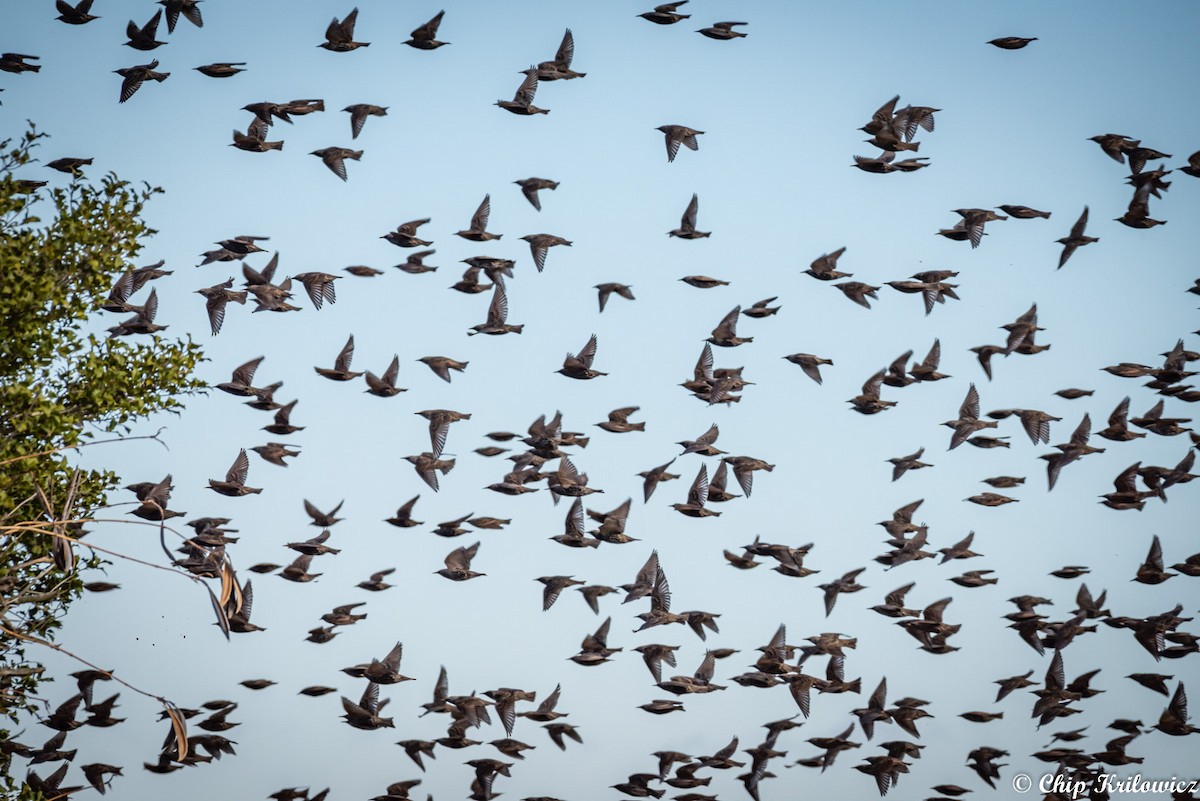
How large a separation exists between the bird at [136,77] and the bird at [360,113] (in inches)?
156

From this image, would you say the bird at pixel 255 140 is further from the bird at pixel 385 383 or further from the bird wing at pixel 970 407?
the bird wing at pixel 970 407

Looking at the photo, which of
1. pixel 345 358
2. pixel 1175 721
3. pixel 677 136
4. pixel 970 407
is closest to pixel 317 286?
pixel 345 358

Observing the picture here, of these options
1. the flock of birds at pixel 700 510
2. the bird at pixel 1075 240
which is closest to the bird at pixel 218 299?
the flock of birds at pixel 700 510

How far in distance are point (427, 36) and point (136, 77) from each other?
651 centimetres

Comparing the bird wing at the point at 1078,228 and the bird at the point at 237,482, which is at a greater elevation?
the bird wing at the point at 1078,228

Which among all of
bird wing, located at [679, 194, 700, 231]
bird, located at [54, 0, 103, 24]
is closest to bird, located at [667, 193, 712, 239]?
bird wing, located at [679, 194, 700, 231]

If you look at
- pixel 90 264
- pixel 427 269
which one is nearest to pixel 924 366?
pixel 427 269

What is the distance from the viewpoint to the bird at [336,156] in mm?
31109

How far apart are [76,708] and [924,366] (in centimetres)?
2059

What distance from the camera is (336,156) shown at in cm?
3120

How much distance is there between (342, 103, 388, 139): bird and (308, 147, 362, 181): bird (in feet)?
1.64

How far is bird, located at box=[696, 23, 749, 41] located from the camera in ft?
97.7

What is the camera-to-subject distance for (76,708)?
102ft

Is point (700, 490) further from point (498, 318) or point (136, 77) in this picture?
point (136, 77)
